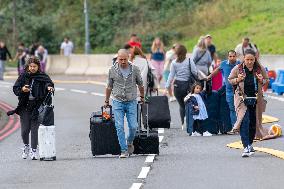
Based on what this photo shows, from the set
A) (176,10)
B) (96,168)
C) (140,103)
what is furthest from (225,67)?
(176,10)

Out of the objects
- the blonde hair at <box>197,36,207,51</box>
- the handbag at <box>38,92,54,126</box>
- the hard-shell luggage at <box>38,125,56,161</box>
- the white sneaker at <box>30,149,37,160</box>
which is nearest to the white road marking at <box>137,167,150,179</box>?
the hard-shell luggage at <box>38,125,56,161</box>

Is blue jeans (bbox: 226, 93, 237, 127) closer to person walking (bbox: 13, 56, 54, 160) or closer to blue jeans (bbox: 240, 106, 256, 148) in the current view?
blue jeans (bbox: 240, 106, 256, 148)

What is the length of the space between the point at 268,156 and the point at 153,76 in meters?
4.81

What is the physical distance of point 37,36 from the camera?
57.2m

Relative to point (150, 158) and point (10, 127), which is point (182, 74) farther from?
point (150, 158)

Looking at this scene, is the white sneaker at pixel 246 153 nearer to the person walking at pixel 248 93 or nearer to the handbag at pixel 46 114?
the person walking at pixel 248 93

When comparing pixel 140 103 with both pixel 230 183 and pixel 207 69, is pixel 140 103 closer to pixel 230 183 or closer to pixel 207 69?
pixel 230 183

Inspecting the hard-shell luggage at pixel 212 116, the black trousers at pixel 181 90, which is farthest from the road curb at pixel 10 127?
the hard-shell luggage at pixel 212 116

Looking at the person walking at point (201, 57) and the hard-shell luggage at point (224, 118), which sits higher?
the person walking at point (201, 57)

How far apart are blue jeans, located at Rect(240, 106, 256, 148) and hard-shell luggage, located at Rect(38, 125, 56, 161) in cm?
277

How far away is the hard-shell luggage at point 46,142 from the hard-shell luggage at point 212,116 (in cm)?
426

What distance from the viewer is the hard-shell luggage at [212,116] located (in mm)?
20000

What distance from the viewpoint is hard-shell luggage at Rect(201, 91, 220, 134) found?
2000cm

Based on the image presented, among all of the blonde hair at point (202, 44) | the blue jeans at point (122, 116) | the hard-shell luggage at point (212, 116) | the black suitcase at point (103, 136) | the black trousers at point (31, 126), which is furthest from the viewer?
the blonde hair at point (202, 44)
